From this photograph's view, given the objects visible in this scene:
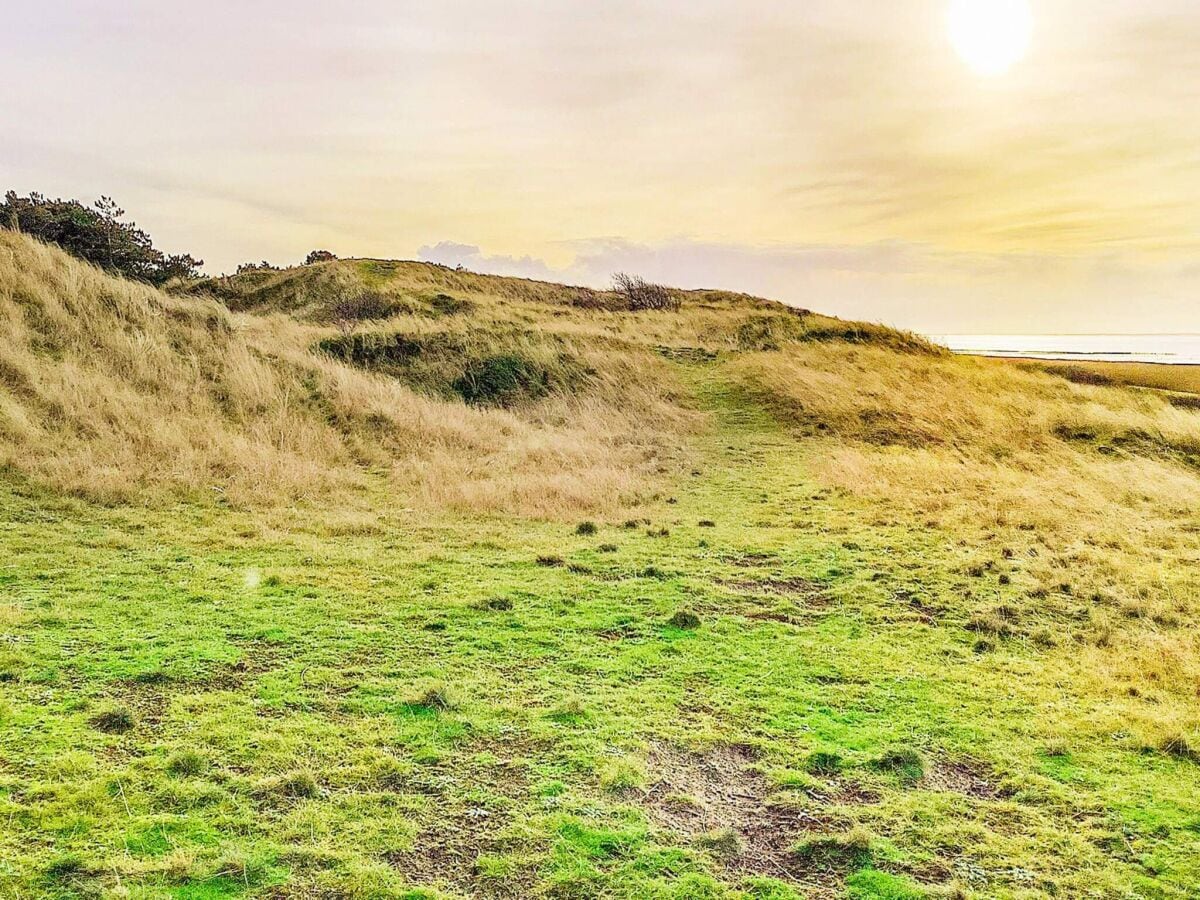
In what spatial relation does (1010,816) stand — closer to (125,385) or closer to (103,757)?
(103,757)

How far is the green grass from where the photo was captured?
13.3 ft

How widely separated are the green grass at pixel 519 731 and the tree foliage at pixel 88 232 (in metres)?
19.4

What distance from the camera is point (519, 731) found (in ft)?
18.0

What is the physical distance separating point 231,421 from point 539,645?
10.9m

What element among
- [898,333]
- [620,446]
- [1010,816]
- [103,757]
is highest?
[898,333]

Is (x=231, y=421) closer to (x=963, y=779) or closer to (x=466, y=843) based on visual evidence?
(x=466, y=843)

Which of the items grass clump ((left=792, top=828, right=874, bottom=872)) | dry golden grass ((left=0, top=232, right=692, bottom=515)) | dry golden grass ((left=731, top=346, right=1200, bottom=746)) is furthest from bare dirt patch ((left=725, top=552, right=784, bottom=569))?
grass clump ((left=792, top=828, right=874, bottom=872))

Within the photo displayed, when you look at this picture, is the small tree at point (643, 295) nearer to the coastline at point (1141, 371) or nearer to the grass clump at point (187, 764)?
the coastline at point (1141, 371)

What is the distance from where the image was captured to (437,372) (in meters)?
22.8

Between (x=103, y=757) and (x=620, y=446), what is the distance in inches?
569

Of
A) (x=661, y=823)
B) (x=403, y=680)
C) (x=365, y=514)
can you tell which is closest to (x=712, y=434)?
A: (x=365, y=514)

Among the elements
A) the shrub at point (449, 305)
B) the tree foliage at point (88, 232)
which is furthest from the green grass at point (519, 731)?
the shrub at point (449, 305)

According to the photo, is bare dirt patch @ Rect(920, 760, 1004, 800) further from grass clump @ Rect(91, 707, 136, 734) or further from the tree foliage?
the tree foliage

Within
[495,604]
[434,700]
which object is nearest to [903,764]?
[434,700]
